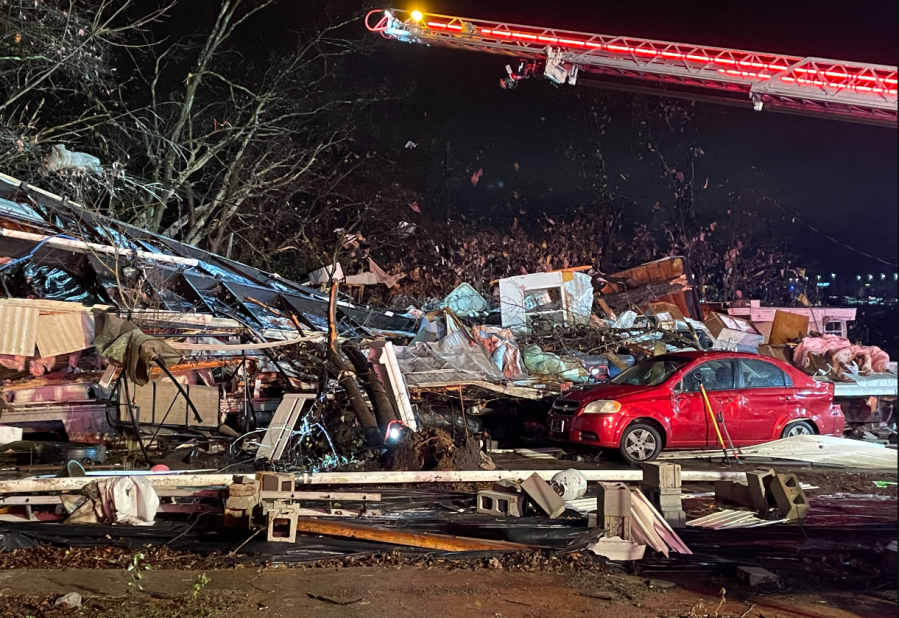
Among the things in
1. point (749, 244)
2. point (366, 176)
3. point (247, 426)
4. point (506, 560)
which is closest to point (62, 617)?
point (506, 560)

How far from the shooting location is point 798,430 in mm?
10062

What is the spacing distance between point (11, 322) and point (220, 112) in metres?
12.7

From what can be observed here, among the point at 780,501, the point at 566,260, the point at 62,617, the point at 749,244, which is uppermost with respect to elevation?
the point at 749,244

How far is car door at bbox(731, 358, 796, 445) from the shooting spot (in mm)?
9742

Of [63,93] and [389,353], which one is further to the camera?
[63,93]

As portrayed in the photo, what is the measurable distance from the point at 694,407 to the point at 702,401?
165 millimetres

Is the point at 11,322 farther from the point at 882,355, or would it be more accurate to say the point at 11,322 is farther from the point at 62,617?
the point at 882,355

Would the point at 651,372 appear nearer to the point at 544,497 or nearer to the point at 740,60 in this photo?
the point at 544,497

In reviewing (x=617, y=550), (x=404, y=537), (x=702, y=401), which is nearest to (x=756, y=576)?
(x=617, y=550)

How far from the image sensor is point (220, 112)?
18.3 meters

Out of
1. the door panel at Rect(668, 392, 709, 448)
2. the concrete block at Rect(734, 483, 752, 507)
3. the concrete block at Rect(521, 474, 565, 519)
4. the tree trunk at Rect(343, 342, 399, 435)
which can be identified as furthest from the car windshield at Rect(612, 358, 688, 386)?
the concrete block at Rect(521, 474, 565, 519)

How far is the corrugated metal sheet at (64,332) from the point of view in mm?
7477

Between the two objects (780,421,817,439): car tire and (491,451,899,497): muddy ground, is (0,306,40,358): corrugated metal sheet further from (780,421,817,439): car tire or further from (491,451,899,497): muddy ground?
(780,421,817,439): car tire

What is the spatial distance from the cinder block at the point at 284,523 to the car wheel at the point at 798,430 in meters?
7.94
